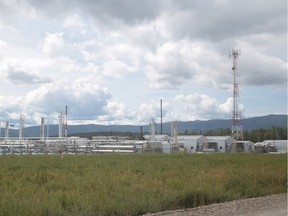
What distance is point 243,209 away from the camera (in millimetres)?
13266

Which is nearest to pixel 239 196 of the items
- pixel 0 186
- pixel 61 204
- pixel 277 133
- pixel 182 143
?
pixel 61 204

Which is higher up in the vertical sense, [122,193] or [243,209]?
[122,193]

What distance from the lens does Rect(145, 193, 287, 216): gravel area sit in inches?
482

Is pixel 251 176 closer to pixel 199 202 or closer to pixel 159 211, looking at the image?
pixel 199 202

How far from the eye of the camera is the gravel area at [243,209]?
12242 mm

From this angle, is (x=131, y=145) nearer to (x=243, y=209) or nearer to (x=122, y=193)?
(x=122, y=193)

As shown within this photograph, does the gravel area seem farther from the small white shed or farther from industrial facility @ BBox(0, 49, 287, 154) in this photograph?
the small white shed

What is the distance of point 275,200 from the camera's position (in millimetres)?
15531

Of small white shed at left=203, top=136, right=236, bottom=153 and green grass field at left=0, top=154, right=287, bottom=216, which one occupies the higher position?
small white shed at left=203, top=136, right=236, bottom=153

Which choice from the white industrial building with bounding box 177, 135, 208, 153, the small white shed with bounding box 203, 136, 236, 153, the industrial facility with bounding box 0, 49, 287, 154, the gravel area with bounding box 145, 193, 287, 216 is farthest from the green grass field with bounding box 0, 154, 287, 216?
the small white shed with bounding box 203, 136, 236, 153

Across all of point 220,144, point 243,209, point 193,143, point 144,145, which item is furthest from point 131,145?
point 243,209

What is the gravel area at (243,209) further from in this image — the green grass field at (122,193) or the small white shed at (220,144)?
the small white shed at (220,144)

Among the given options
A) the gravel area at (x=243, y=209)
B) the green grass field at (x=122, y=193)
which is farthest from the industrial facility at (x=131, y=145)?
the gravel area at (x=243, y=209)

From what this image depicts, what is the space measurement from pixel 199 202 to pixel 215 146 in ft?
275
